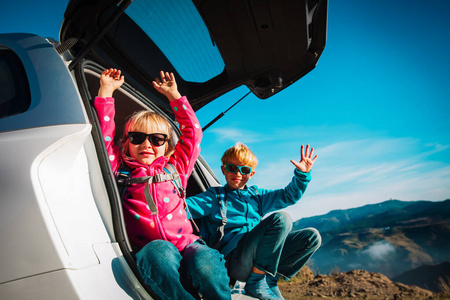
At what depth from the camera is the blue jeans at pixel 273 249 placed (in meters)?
1.51

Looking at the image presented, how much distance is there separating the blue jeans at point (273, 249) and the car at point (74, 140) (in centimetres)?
69

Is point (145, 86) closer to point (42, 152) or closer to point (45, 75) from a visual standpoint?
point (45, 75)

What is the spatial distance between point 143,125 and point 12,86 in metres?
0.69

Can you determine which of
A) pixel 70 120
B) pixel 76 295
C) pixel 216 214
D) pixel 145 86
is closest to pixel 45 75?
pixel 70 120

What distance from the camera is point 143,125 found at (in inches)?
63.4

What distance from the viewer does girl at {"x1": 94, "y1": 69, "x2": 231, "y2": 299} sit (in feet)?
3.63

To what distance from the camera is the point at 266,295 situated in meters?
1.45

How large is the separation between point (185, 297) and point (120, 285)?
12.0 inches

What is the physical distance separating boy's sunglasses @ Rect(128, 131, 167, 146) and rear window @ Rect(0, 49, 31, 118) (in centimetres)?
60

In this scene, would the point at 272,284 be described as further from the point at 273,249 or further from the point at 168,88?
the point at 168,88

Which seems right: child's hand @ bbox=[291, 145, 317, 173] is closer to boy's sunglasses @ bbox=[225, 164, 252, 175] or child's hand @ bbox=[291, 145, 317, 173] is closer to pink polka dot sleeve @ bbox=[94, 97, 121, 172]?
boy's sunglasses @ bbox=[225, 164, 252, 175]

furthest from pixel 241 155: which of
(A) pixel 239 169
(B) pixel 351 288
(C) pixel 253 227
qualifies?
(B) pixel 351 288

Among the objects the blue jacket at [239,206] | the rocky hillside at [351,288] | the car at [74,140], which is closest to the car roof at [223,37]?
the car at [74,140]

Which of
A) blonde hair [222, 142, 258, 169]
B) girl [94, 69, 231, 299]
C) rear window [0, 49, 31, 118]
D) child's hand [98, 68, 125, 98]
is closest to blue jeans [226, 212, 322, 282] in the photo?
girl [94, 69, 231, 299]
